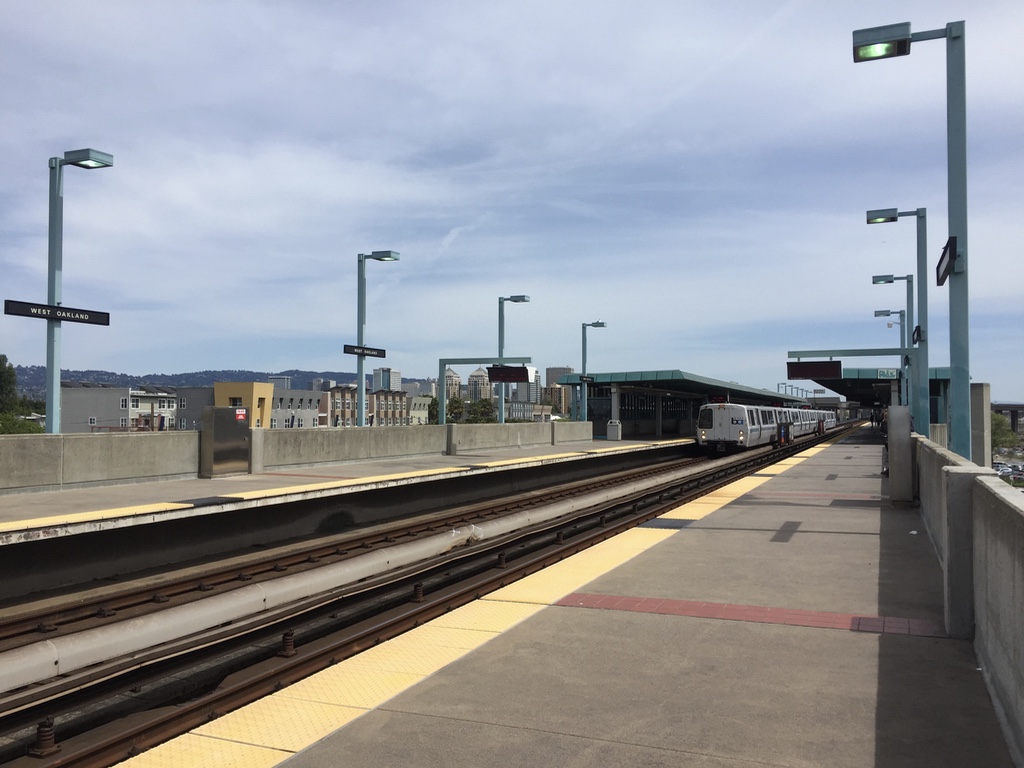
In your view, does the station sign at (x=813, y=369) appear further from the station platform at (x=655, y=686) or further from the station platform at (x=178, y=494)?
the station platform at (x=655, y=686)

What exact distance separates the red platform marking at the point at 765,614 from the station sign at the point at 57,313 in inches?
479

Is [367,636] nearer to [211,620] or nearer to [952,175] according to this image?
[211,620]

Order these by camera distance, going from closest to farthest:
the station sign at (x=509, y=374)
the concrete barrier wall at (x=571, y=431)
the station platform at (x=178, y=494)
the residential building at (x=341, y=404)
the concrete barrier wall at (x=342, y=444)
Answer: the station platform at (x=178, y=494), the concrete barrier wall at (x=342, y=444), the station sign at (x=509, y=374), the concrete barrier wall at (x=571, y=431), the residential building at (x=341, y=404)

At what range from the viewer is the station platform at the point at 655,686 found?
4738 millimetres

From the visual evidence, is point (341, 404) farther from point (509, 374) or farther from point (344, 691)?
point (344, 691)

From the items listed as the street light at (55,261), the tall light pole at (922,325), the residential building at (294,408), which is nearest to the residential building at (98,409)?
the residential building at (294,408)

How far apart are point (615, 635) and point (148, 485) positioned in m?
12.8

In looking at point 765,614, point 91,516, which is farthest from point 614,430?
point 765,614

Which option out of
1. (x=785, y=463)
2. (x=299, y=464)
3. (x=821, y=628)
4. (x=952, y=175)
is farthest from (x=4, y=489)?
(x=785, y=463)

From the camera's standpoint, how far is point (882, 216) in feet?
74.4

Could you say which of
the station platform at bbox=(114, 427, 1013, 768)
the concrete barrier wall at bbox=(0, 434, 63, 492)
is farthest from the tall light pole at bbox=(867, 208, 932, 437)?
the concrete barrier wall at bbox=(0, 434, 63, 492)

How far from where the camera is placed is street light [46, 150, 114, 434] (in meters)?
16.5

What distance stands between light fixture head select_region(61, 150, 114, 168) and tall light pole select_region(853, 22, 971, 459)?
1381 centimetres

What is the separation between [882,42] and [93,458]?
50.4ft
